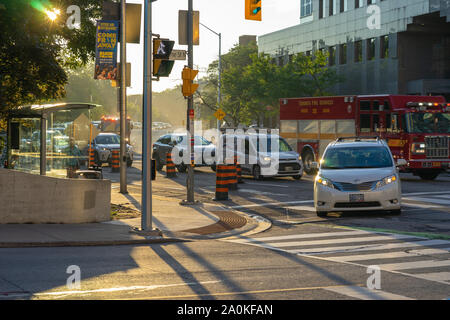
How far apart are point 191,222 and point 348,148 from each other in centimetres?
455

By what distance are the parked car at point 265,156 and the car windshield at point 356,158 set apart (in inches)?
405

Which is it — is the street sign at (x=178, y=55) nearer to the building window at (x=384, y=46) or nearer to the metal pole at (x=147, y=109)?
the metal pole at (x=147, y=109)

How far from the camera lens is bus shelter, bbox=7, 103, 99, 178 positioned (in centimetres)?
1841

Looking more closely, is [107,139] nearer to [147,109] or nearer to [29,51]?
[29,51]

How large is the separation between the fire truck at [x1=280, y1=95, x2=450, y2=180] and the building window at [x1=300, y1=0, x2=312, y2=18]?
39.4 metres

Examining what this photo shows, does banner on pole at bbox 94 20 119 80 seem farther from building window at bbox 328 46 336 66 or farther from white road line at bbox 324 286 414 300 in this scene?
building window at bbox 328 46 336 66

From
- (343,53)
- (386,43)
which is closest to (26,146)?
(386,43)

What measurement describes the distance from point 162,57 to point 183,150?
19143mm

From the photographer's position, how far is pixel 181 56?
16.7 m

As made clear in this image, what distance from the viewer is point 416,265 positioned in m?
10.2

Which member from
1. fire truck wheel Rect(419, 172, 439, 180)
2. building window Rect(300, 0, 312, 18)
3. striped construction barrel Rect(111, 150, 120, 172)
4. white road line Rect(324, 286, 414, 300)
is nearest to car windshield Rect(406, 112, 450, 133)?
fire truck wheel Rect(419, 172, 439, 180)

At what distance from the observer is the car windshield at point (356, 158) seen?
56.4 ft
